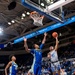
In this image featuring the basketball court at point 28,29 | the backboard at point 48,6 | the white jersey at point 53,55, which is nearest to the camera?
the backboard at point 48,6

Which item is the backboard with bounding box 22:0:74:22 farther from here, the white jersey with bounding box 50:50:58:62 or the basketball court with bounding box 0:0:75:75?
the white jersey with bounding box 50:50:58:62

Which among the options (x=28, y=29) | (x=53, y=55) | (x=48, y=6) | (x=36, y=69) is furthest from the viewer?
(x=28, y=29)

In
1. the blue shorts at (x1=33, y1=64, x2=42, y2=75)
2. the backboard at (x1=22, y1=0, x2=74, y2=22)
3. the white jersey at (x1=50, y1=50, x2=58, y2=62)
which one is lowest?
the blue shorts at (x1=33, y1=64, x2=42, y2=75)

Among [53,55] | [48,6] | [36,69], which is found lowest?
[36,69]

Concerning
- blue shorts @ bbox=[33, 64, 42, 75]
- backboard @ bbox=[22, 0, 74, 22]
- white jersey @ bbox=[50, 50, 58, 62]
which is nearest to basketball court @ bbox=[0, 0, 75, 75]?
backboard @ bbox=[22, 0, 74, 22]

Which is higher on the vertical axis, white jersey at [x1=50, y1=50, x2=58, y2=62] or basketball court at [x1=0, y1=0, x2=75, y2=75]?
basketball court at [x1=0, y1=0, x2=75, y2=75]

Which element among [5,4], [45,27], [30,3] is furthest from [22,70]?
[30,3]

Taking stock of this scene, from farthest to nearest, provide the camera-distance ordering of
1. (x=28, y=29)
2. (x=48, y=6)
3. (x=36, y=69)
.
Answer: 1. (x=28, y=29)
2. (x=48, y=6)
3. (x=36, y=69)

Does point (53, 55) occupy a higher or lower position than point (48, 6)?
→ lower

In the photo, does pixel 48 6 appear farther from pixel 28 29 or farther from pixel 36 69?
pixel 28 29

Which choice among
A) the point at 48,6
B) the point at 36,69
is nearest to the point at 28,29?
the point at 48,6

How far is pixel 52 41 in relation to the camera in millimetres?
19078

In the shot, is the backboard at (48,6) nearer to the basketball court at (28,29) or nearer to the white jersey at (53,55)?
the basketball court at (28,29)

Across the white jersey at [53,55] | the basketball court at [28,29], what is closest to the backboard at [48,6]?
the basketball court at [28,29]
